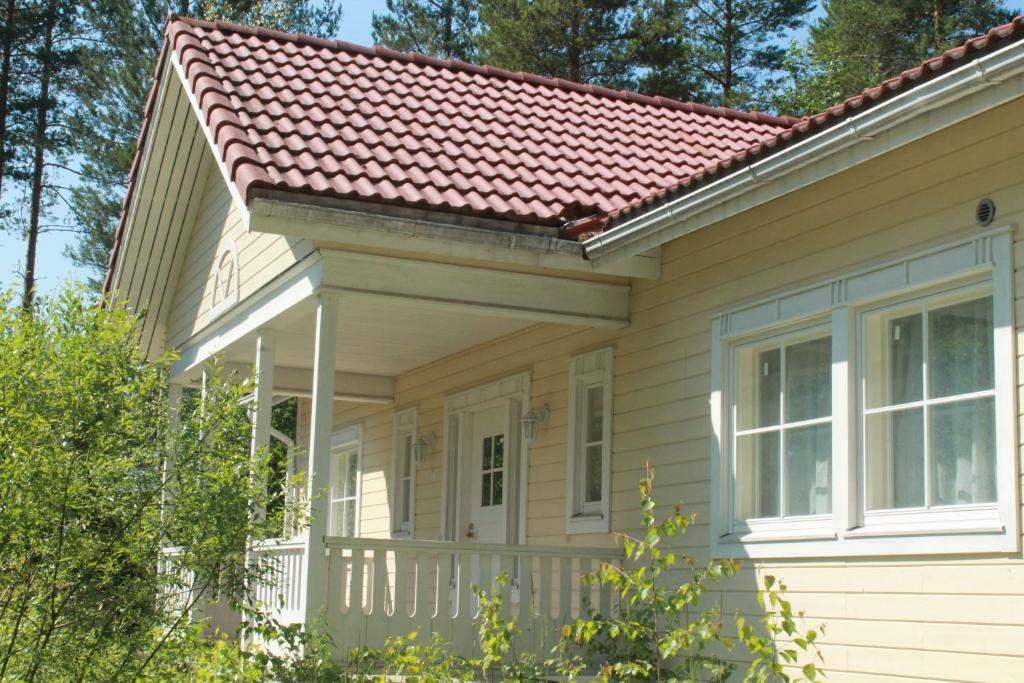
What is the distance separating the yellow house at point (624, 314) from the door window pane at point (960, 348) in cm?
1

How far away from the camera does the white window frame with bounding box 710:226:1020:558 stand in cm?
576

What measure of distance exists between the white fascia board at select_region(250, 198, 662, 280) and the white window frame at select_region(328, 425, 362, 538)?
635 centimetres

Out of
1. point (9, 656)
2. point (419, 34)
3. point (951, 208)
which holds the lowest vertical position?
point (9, 656)

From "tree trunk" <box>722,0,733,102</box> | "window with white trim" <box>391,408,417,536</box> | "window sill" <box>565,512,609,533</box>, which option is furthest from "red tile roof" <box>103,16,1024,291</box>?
"tree trunk" <box>722,0,733,102</box>

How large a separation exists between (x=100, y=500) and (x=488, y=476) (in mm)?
5689

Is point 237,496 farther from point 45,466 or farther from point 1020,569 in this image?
point 1020,569

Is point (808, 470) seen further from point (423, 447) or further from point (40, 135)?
point (40, 135)

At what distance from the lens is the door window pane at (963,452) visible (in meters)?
5.91

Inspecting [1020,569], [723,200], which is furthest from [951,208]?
[1020,569]

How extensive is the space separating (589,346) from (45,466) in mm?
4740

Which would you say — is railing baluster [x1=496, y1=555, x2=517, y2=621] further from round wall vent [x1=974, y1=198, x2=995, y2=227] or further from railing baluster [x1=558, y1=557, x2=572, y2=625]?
round wall vent [x1=974, y1=198, x2=995, y2=227]

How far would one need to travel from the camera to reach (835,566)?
22.2 feet

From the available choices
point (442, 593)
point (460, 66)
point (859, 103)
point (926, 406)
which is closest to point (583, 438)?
point (442, 593)

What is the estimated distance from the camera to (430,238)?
792 centimetres
